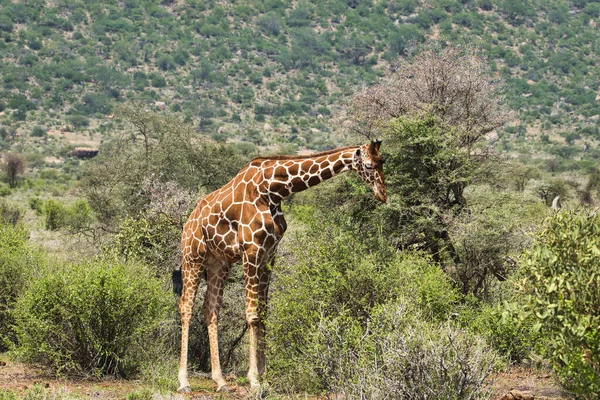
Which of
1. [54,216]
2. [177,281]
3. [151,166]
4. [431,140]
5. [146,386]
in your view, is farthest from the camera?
[54,216]

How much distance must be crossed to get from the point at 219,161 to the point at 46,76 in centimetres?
7222

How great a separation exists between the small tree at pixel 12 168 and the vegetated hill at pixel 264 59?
15.0 m

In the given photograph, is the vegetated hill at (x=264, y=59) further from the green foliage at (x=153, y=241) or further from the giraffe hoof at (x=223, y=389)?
the giraffe hoof at (x=223, y=389)

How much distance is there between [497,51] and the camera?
320 ft

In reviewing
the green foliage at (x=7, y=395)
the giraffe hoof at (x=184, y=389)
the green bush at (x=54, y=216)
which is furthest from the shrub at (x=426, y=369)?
the green bush at (x=54, y=216)

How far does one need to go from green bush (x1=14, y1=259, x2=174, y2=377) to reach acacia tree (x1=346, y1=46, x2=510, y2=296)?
4.86 meters

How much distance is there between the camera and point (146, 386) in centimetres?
1176

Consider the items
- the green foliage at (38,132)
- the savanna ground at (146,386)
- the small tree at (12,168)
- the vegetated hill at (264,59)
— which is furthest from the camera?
the vegetated hill at (264,59)

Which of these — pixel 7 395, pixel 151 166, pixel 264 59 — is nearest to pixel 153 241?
pixel 7 395

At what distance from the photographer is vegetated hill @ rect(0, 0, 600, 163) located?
88.9 meters

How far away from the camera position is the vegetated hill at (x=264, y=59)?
88.9 metres

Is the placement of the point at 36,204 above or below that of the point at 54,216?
below

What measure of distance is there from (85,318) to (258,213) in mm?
3132

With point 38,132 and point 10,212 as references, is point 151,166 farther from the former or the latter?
point 38,132
